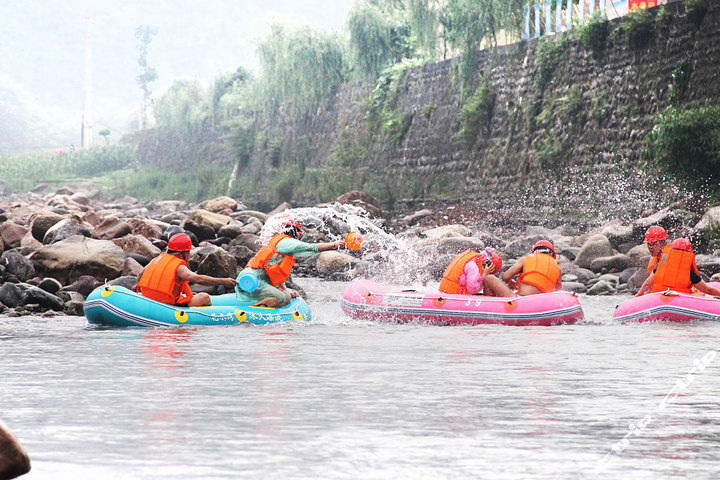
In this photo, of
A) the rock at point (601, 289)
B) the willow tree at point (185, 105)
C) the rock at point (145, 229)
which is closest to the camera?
the rock at point (601, 289)

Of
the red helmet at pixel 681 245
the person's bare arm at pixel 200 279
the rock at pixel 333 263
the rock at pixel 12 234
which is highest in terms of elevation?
the red helmet at pixel 681 245

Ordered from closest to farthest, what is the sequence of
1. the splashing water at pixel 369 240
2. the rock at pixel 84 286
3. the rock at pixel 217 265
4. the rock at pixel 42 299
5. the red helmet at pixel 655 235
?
1. the red helmet at pixel 655 235
2. the rock at pixel 42 299
3. the rock at pixel 84 286
4. the rock at pixel 217 265
5. the splashing water at pixel 369 240

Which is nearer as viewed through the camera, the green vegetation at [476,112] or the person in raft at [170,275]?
the person in raft at [170,275]

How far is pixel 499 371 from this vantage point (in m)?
8.03

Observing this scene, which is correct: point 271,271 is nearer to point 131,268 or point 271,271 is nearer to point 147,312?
point 147,312

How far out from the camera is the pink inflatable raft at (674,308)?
1182cm

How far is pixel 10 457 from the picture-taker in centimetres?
428

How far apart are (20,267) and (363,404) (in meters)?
9.02

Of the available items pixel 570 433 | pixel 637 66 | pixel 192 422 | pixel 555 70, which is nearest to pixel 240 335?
pixel 192 422

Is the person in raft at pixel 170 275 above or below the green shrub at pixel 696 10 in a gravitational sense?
below

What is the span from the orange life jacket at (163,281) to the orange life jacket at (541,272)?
149 inches

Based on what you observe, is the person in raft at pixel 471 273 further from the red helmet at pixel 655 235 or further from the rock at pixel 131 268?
the rock at pixel 131 268

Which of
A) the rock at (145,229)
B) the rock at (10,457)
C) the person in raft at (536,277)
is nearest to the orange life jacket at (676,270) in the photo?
the person in raft at (536,277)

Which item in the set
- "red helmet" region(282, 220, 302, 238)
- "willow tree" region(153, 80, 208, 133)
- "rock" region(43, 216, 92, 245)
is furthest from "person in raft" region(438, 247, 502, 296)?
"willow tree" region(153, 80, 208, 133)
